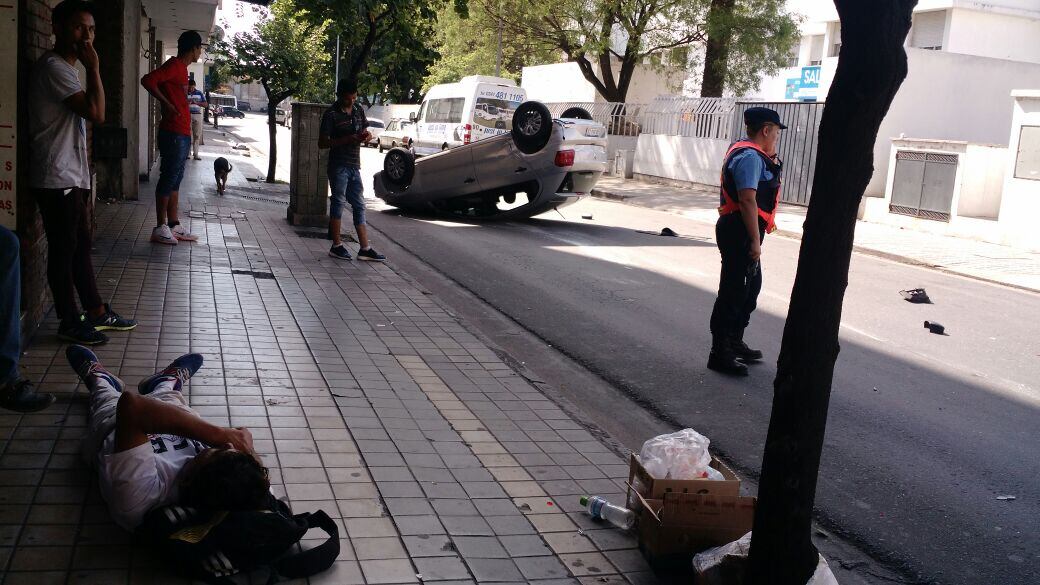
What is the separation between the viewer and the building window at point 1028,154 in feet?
53.7

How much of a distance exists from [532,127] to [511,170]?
79 cm

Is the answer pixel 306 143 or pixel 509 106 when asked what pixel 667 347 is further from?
pixel 509 106

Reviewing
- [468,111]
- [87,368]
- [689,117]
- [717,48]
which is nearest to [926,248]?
[689,117]

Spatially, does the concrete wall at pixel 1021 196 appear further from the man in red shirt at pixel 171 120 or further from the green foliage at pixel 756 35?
the man in red shirt at pixel 171 120

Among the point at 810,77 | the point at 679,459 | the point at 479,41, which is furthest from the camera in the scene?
the point at 810,77

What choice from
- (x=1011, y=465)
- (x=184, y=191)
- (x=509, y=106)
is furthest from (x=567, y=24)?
(x=1011, y=465)

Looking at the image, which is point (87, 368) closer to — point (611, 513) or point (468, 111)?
point (611, 513)

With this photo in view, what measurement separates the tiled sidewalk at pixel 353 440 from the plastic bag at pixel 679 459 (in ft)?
1.10

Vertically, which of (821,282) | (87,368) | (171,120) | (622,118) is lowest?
(87,368)

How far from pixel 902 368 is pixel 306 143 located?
26.9 ft

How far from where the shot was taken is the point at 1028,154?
1656 centimetres

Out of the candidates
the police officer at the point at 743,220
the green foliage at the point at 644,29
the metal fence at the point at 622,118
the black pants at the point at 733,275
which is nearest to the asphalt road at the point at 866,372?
the police officer at the point at 743,220

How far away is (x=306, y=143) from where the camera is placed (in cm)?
1274

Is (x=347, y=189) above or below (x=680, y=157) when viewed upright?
below
